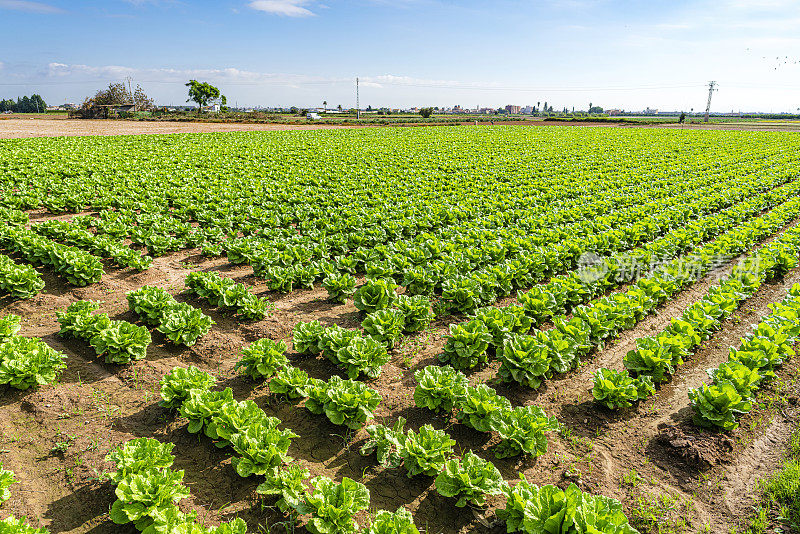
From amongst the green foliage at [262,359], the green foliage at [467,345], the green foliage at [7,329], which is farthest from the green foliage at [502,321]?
the green foliage at [7,329]

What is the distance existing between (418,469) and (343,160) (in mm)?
26458

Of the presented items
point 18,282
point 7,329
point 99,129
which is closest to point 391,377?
point 7,329

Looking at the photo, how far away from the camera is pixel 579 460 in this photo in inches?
212

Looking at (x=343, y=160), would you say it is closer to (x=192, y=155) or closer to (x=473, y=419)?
(x=192, y=155)

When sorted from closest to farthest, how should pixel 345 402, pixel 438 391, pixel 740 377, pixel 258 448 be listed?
1. pixel 258 448
2. pixel 345 402
3. pixel 438 391
4. pixel 740 377

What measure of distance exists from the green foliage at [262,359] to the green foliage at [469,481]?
9.69 ft

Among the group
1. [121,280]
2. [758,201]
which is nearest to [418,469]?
[121,280]

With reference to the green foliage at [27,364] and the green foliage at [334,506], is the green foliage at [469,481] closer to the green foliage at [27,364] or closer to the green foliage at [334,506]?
the green foliage at [334,506]

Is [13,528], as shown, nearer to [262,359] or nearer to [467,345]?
[262,359]

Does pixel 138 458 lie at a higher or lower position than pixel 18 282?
lower

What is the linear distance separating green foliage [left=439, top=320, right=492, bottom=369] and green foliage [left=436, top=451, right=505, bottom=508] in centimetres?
229

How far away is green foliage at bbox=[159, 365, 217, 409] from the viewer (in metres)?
5.66

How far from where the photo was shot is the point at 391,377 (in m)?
6.91

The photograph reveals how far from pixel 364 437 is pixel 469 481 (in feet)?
5.56
